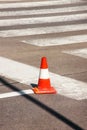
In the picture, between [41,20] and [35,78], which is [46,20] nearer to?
[41,20]

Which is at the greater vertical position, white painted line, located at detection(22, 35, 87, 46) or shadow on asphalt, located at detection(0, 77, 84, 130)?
shadow on asphalt, located at detection(0, 77, 84, 130)

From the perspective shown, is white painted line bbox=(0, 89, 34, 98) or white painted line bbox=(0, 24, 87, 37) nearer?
white painted line bbox=(0, 89, 34, 98)

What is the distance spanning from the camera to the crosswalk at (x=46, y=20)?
11.9 meters

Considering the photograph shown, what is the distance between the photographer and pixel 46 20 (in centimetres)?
1484

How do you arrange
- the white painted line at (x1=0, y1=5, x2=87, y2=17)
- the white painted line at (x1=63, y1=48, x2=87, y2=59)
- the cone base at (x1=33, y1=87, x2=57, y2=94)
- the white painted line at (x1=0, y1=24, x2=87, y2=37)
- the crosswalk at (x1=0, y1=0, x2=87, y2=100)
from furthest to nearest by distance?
the white painted line at (x1=0, y1=5, x2=87, y2=17) < the white painted line at (x1=0, y1=24, x2=87, y2=37) < the white painted line at (x1=63, y1=48, x2=87, y2=59) < the crosswalk at (x1=0, y1=0, x2=87, y2=100) < the cone base at (x1=33, y1=87, x2=57, y2=94)

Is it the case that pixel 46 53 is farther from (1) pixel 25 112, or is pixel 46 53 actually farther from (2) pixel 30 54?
(1) pixel 25 112

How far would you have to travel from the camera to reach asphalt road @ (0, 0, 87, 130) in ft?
20.1

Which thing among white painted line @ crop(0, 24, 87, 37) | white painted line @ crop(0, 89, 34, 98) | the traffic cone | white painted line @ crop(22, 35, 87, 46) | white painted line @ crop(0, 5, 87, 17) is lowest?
white painted line @ crop(0, 5, 87, 17)

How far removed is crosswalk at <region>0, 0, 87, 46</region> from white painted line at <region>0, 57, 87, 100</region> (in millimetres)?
2211

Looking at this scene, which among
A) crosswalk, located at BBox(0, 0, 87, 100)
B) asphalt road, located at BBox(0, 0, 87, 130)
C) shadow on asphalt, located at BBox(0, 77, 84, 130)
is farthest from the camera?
crosswalk, located at BBox(0, 0, 87, 100)

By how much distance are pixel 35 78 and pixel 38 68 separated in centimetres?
70

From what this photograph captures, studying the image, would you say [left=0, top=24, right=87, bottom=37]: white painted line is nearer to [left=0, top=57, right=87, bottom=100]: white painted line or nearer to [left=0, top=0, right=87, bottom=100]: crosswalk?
[left=0, top=0, right=87, bottom=100]: crosswalk

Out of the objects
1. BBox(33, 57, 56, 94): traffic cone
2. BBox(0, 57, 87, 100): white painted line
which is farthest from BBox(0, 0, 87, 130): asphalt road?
BBox(33, 57, 56, 94): traffic cone

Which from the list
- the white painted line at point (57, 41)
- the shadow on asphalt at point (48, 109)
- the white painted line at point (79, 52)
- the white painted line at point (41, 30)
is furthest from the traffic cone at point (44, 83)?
the white painted line at point (41, 30)
